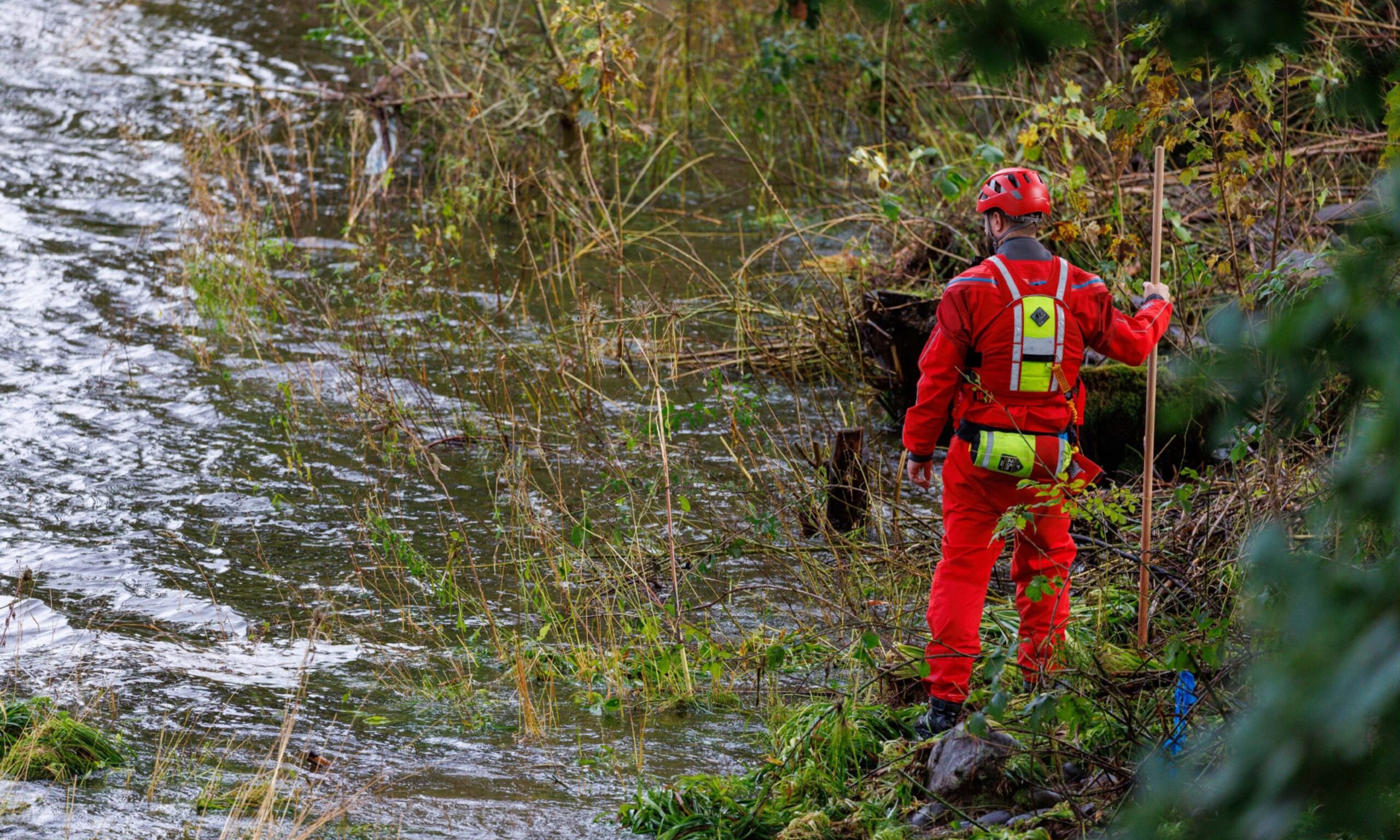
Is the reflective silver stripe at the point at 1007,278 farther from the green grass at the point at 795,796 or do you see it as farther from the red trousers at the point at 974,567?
the green grass at the point at 795,796

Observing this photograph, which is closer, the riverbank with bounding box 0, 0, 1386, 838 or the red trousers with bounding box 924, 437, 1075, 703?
the riverbank with bounding box 0, 0, 1386, 838

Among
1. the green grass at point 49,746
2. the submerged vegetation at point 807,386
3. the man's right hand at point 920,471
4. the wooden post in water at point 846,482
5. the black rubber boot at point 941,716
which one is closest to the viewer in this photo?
the submerged vegetation at point 807,386

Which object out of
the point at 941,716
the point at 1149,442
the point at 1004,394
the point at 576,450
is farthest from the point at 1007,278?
the point at 576,450

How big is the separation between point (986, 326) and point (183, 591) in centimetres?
373

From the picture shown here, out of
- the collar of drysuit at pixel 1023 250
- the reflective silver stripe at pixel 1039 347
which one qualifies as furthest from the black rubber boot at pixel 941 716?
the collar of drysuit at pixel 1023 250

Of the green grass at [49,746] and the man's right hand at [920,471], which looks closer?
the green grass at [49,746]

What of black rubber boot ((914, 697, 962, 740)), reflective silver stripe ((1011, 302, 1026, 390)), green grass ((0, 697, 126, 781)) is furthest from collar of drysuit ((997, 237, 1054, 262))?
green grass ((0, 697, 126, 781))

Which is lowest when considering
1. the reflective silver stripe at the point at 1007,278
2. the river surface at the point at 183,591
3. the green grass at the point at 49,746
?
the river surface at the point at 183,591

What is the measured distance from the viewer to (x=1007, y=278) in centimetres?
473

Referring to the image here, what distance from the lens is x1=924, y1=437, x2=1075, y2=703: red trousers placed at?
185 inches

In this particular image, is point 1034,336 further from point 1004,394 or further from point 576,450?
point 576,450

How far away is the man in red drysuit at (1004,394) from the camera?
471 centimetres

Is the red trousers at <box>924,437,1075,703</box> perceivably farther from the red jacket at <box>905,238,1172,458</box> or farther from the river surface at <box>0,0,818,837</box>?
the river surface at <box>0,0,818,837</box>

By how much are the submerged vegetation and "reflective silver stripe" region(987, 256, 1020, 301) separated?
65cm
